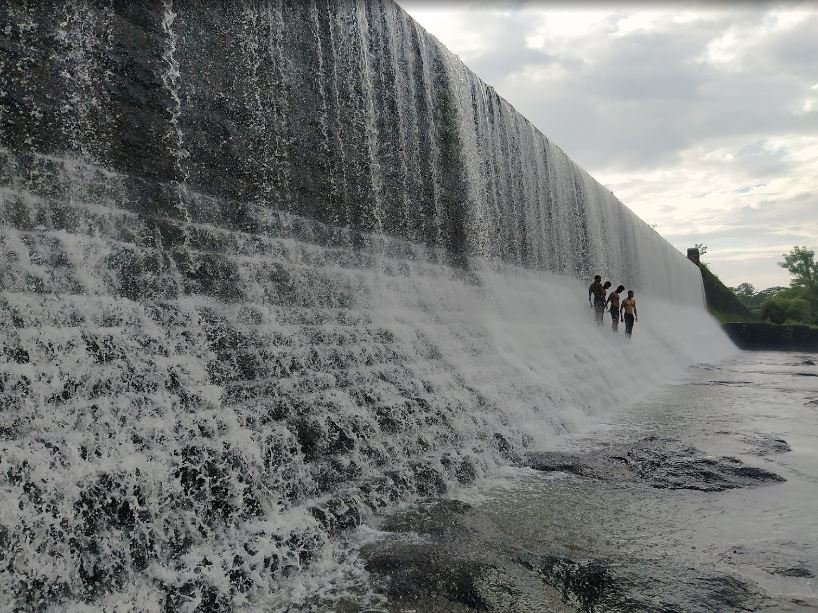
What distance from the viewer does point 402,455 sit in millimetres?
4660

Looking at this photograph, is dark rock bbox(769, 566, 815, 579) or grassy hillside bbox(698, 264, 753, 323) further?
grassy hillside bbox(698, 264, 753, 323)

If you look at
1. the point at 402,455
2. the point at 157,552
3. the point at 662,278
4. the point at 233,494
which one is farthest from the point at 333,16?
the point at 662,278

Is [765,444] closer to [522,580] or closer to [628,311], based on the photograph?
[522,580]

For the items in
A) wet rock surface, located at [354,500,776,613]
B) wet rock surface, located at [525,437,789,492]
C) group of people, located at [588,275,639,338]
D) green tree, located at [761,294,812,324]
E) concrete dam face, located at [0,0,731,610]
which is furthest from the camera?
green tree, located at [761,294,812,324]

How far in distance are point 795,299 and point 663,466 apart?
150ft

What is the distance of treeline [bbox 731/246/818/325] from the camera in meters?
41.9

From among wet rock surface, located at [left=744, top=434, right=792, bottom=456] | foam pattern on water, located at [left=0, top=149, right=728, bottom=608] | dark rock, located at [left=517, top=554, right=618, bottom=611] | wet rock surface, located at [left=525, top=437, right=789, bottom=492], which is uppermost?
foam pattern on water, located at [left=0, top=149, right=728, bottom=608]

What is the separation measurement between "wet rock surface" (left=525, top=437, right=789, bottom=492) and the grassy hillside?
129 feet

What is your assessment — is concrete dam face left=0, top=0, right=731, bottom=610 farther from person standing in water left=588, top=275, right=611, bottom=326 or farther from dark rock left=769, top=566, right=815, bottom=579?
person standing in water left=588, top=275, right=611, bottom=326

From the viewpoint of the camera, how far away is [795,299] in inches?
1694

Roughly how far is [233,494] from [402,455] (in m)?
1.63

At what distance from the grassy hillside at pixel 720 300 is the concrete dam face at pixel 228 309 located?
37.8 m

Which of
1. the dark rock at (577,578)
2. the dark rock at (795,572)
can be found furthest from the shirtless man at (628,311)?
the dark rock at (577,578)

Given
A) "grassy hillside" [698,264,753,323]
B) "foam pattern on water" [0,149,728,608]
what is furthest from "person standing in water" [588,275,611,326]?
"grassy hillside" [698,264,753,323]
